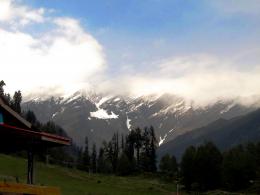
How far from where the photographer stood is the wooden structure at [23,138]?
21.3 meters

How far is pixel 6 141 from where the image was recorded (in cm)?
2373

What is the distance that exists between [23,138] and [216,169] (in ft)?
427

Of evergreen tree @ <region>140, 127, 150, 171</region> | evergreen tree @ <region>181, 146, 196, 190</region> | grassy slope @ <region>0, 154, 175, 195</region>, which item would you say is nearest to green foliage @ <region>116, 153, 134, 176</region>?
evergreen tree @ <region>181, 146, 196, 190</region>

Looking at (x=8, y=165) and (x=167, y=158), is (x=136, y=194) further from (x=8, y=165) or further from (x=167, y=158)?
(x=167, y=158)

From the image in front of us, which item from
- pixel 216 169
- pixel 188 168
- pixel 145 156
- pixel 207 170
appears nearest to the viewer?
pixel 188 168

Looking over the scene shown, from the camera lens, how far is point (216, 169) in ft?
486

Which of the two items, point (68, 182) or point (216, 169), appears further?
point (216, 169)

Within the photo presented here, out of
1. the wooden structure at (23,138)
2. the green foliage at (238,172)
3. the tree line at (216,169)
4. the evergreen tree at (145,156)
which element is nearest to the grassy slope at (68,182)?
the wooden structure at (23,138)

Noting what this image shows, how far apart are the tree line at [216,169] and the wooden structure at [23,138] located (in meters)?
110

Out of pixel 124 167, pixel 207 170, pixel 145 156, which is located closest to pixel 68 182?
pixel 207 170

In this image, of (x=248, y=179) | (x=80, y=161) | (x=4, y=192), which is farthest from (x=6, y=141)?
(x=80, y=161)

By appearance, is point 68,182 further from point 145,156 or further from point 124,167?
point 145,156

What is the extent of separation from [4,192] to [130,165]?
148 metres

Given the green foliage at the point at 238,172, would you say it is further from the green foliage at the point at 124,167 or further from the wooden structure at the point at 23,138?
the wooden structure at the point at 23,138
